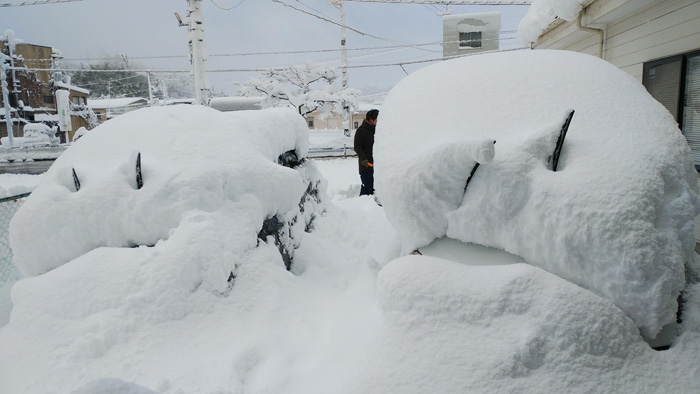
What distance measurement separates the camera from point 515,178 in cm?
192

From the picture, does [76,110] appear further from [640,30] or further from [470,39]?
[640,30]

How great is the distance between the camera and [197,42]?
41.7ft

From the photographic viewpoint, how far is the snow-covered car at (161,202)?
2643mm

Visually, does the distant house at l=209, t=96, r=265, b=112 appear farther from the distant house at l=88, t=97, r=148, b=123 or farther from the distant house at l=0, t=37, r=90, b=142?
the distant house at l=88, t=97, r=148, b=123

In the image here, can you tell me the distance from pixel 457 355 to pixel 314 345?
3.43 ft

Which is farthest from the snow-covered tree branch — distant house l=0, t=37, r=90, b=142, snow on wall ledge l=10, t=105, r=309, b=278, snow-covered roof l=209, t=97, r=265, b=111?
snow on wall ledge l=10, t=105, r=309, b=278

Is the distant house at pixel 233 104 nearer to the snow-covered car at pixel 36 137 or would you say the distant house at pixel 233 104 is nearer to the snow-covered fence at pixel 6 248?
the snow-covered fence at pixel 6 248

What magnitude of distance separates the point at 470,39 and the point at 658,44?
14.4 m

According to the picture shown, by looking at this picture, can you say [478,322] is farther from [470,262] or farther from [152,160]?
[152,160]

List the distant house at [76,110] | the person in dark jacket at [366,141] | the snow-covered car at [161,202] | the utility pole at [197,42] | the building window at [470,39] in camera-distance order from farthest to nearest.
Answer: the distant house at [76,110] < the building window at [470,39] < the utility pole at [197,42] < the person in dark jacket at [366,141] < the snow-covered car at [161,202]

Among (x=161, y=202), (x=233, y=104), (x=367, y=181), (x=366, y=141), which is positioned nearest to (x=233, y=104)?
(x=233, y=104)

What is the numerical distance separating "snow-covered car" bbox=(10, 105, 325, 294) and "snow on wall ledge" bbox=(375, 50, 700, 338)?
3.40 ft

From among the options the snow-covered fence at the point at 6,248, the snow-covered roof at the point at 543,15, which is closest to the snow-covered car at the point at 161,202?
the snow-covered fence at the point at 6,248

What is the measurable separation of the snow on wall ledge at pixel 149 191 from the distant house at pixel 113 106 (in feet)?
122
